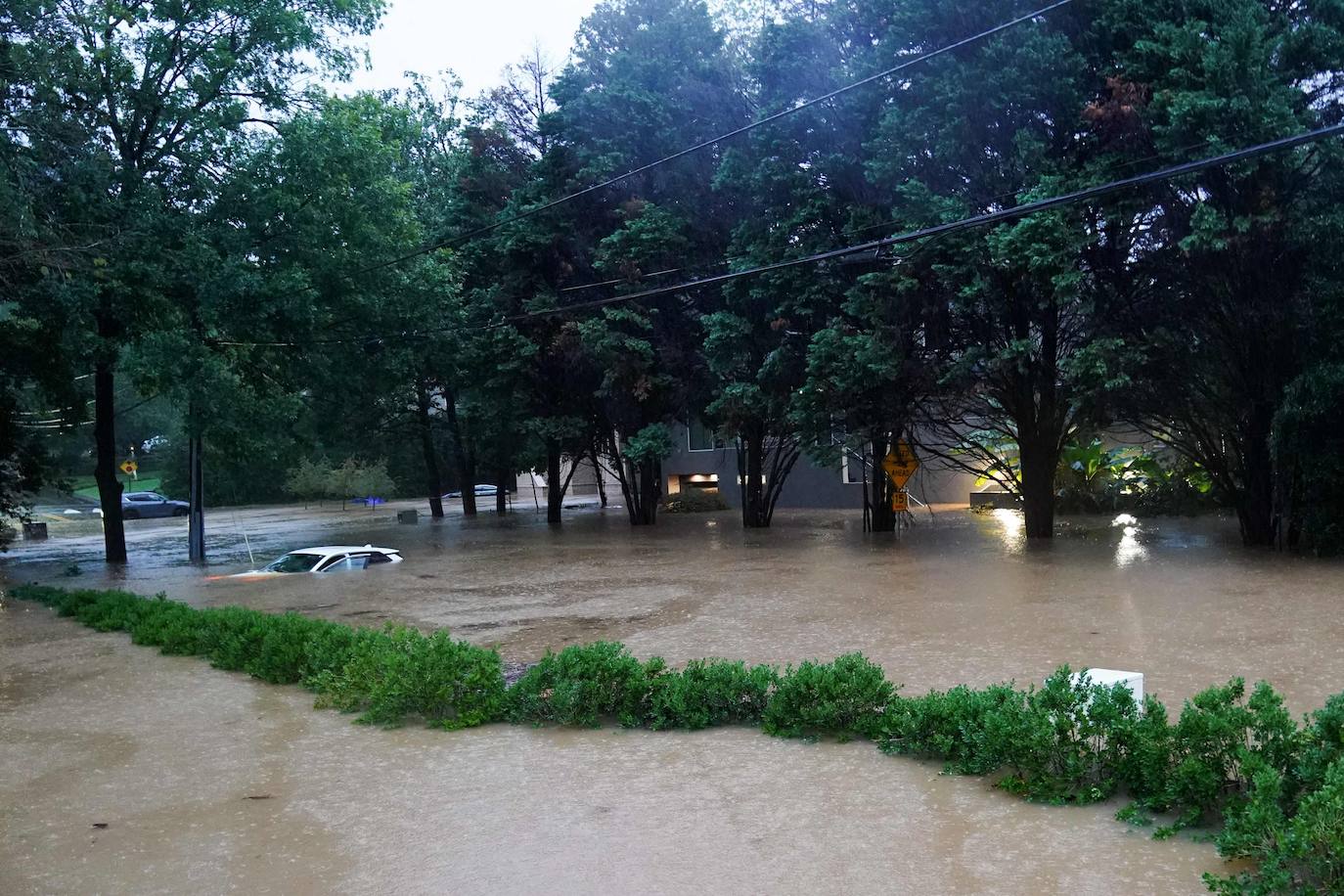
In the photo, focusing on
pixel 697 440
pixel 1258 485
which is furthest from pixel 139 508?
pixel 1258 485

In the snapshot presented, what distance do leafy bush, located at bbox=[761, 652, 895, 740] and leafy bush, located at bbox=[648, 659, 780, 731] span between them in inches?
14.4

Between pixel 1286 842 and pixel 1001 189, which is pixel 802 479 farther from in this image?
pixel 1286 842

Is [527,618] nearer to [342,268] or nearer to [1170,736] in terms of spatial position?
[1170,736]

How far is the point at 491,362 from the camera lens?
33344 millimetres

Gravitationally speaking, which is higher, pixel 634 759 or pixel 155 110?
pixel 155 110

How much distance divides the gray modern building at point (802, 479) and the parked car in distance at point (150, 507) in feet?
90.1

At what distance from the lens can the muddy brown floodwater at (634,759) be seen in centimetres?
595

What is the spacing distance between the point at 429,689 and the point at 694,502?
33.0 m

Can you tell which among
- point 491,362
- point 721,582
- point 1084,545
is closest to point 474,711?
point 721,582

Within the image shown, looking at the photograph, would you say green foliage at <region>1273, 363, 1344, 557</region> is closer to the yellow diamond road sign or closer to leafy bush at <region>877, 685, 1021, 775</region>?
the yellow diamond road sign

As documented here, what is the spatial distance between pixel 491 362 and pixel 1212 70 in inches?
843

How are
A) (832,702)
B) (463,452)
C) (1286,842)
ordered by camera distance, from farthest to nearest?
(463,452)
(832,702)
(1286,842)

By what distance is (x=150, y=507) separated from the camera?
189 feet

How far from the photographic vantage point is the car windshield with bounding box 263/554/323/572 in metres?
23.0
